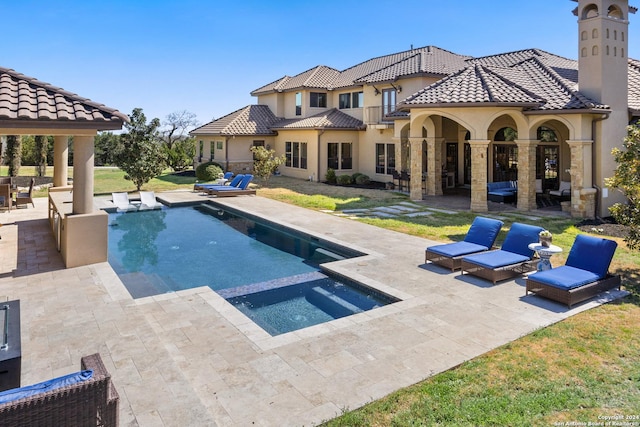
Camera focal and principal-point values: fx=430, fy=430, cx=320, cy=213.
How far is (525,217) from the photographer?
1705 cm

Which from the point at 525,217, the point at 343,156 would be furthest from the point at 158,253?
the point at 343,156

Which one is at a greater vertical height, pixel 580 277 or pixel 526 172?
pixel 526 172

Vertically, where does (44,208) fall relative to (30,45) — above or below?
below

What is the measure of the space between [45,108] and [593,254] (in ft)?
38.8

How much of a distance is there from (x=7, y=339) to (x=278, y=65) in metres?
58.0

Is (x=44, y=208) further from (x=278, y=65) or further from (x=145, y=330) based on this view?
(x=278, y=65)

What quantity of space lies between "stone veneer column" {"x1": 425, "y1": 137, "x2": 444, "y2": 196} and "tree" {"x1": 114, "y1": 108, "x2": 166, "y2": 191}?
50.1 ft

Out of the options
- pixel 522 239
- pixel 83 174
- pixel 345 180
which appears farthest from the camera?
pixel 345 180

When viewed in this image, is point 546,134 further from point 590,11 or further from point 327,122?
point 327,122

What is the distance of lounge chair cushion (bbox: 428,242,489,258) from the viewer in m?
10.2

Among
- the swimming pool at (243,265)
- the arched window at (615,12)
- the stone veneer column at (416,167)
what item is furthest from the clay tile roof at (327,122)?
the arched window at (615,12)

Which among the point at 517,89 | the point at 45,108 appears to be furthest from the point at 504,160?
the point at 45,108

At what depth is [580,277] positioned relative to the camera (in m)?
8.19

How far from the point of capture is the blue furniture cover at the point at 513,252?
9.48 m
